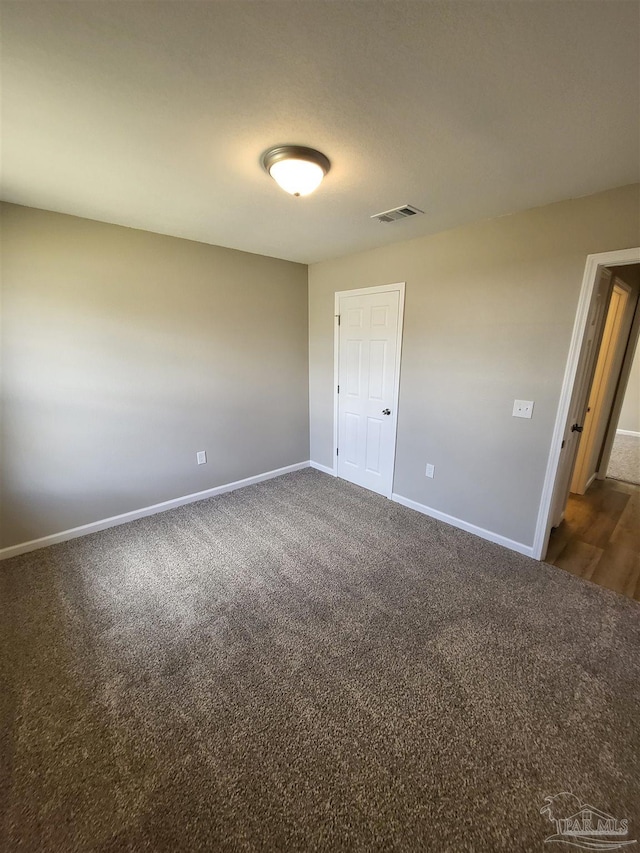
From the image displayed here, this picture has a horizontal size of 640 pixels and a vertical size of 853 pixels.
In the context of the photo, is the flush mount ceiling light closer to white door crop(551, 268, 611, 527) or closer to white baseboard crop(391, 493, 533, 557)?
white door crop(551, 268, 611, 527)

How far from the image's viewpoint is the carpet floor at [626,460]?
409 cm

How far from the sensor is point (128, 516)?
3023 millimetres

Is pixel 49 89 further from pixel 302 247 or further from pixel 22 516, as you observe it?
pixel 22 516

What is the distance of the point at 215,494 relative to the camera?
→ 3.55 m

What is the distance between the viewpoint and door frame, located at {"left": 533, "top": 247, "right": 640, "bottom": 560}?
1979 mm

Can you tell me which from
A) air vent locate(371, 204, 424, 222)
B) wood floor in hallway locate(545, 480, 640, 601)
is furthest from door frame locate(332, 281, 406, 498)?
wood floor in hallway locate(545, 480, 640, 601)

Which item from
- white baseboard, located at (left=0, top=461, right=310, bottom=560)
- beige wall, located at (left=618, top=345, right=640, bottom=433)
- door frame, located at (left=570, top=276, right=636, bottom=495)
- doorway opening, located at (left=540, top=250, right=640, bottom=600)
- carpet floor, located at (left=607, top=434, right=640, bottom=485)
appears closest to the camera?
doorway opening, located at (left=540, top=250, right=640, bottom=600)

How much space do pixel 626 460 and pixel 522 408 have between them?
11.4ft

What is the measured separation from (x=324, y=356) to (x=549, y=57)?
293 cm

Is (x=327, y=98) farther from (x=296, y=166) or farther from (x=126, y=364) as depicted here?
(x=126, y=364)

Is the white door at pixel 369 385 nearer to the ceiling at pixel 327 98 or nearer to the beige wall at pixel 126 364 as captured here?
the beige wall at pixel 126 364

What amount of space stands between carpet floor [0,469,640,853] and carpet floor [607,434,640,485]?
2644 mm

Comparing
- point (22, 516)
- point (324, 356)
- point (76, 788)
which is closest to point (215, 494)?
point (22, 516)

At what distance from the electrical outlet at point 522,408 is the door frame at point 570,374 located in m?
0.17
